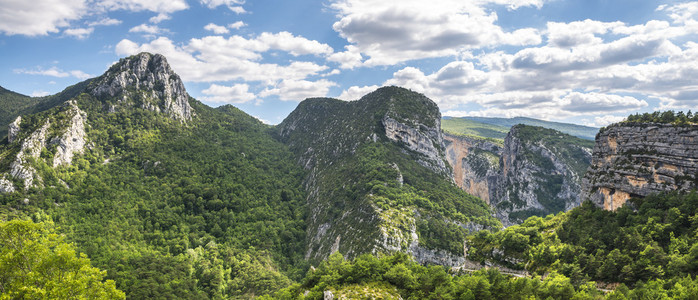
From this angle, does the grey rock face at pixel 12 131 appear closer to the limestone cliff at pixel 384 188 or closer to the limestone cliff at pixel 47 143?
the limestone cliff at pixel 47 143

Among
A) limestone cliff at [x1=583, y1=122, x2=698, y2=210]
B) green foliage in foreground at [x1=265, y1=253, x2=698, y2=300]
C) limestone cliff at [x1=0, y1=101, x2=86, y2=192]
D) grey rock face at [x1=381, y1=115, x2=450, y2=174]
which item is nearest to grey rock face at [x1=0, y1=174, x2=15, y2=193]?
limestone cliff at [x1=0, y1=101, x2=86, y2=192]

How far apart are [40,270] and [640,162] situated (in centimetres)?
8829

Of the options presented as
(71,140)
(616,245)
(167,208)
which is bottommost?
(167,208)

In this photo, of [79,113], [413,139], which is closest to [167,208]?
[79,113]

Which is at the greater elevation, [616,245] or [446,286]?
[616,245]

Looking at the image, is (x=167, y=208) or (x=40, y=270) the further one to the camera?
(x=167, y=208)

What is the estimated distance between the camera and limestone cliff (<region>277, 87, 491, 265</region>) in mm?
97188

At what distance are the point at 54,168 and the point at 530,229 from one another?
152383 millimetres

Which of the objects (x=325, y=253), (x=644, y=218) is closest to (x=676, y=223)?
(x=644, y=218)

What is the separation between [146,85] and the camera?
7037 inches

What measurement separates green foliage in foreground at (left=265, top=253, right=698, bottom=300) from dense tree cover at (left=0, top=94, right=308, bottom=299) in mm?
48419

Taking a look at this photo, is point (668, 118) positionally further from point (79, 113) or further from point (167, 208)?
point (79, 113)

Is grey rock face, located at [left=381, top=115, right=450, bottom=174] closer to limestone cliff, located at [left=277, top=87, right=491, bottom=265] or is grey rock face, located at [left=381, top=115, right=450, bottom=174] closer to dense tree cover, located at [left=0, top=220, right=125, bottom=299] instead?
limestone cliff, located at [left=277, top=87, right=491, bottom=265]

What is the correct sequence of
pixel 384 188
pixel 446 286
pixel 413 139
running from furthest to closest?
pixel 413 139 < pixel 384 188 < pixel 446 286
